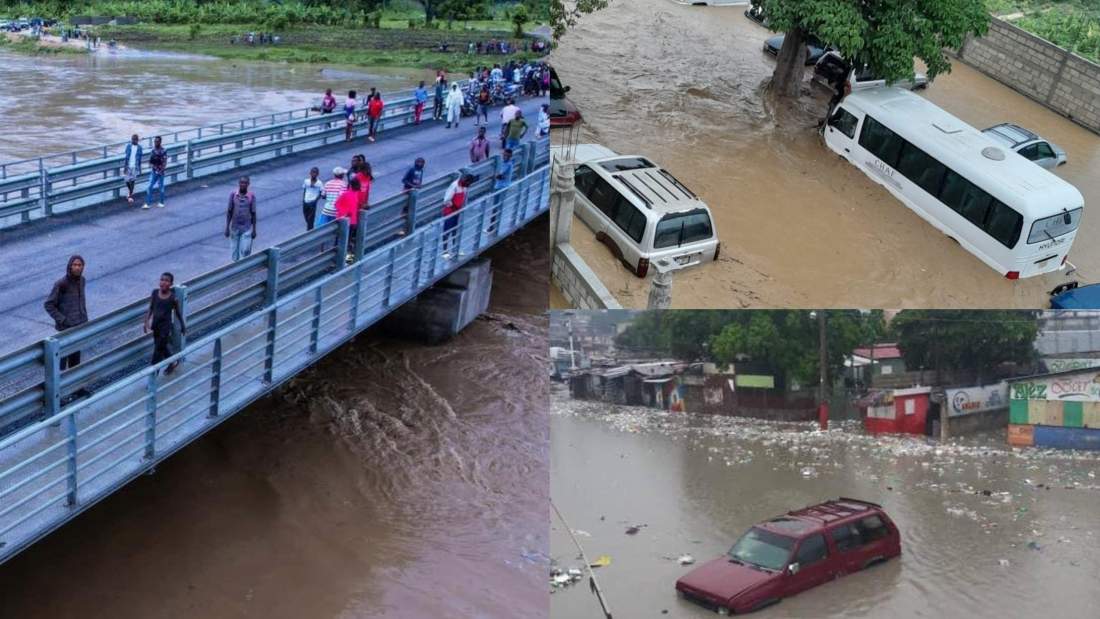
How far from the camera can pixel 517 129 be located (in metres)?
17.8

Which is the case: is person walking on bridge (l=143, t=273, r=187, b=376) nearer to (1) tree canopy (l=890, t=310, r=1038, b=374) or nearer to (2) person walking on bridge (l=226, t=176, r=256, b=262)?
(2) person walking on bridge (l=226, t=176, r=256, b=262)

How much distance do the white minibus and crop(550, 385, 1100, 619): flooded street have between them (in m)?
7.00

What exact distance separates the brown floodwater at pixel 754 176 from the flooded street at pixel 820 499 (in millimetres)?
3339

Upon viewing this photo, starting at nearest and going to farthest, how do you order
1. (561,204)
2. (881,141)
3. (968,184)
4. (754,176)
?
(561,204) < (968,184) < (754,176) < (881,141)

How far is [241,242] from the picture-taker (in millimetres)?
13734

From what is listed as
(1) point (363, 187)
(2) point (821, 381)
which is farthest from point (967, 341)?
(1) point (363, 187)

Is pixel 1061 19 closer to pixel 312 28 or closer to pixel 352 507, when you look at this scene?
pixel 312 28

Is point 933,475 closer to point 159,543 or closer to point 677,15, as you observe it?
point 159,543

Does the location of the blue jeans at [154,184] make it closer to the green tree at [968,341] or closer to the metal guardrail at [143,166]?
the metal guardrail at [143,166]

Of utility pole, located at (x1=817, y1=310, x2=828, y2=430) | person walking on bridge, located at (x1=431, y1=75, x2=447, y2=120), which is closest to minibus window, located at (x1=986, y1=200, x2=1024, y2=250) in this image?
utility pole, located at (x1=817, y1=310, x2=828, y2=430)

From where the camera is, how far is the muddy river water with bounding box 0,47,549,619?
32.2 feet

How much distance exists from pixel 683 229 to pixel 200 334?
182 inches

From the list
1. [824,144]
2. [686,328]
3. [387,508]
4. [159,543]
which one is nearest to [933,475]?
[686,328]

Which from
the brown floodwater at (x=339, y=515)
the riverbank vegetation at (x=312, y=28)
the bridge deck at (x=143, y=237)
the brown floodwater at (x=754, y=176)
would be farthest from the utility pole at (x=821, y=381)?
the riverbank vegetation at (x=312, y=28)
